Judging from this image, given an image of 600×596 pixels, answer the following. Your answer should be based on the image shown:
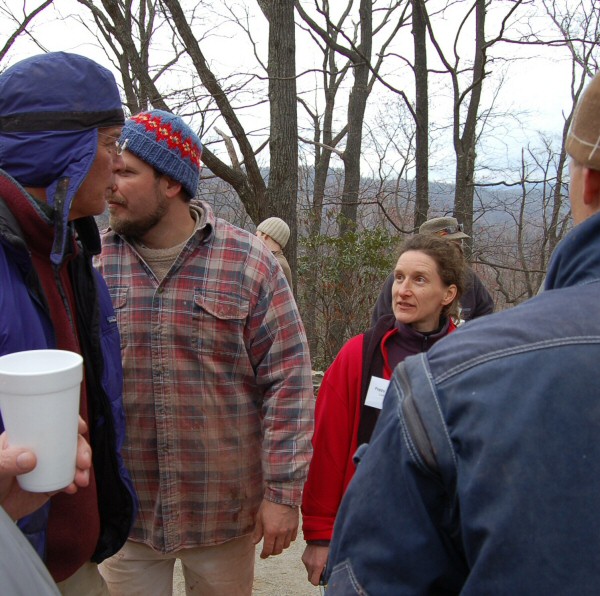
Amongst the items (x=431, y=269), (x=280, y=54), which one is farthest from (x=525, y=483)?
(x=280, y=54)

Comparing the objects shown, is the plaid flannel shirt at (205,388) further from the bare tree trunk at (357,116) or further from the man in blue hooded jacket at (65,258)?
the bare tree trunk at (357,116)

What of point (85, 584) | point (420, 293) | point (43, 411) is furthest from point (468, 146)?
point (43, 411)

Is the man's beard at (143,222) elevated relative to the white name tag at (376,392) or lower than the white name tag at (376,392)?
elevated

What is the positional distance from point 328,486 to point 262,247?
99 cm

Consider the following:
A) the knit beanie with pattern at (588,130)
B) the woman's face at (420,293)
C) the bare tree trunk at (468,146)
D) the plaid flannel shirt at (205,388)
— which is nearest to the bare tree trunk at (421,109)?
the bare tree trunk at (468,146)

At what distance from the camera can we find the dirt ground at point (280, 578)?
325 cm

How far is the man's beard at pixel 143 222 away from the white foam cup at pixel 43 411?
41.1 inches

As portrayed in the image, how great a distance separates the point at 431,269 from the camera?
8.55 feet

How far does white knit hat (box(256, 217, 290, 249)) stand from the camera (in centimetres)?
589

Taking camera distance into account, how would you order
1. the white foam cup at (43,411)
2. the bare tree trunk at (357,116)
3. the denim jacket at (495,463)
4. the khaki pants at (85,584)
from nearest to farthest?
the denim jacket at (495,463)
the white foam cup at (43,411)
the khaki pants at (85,584)
the bare tree trunk at (357,116)

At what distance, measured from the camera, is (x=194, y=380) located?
215cm

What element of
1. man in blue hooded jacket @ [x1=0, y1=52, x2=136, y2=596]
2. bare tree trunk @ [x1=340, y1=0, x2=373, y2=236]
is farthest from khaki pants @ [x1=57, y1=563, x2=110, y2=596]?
bare tree trunk @ [x1=340, y1=0, x2=373, y2=236]

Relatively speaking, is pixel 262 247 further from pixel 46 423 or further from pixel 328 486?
pixel 46 423

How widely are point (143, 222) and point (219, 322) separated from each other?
49cm
